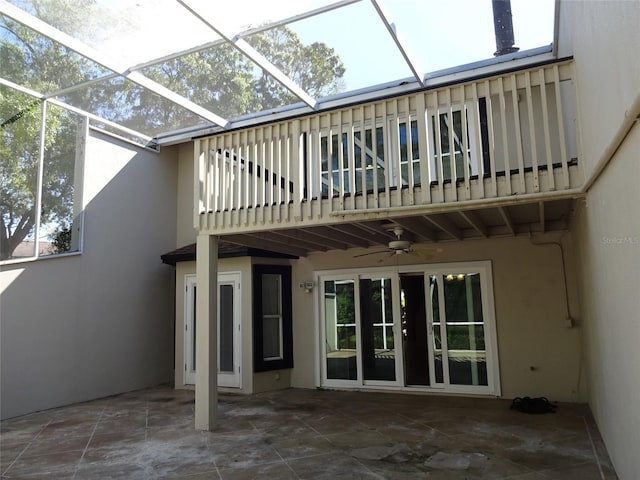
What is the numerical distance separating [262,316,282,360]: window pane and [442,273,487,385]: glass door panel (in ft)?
9.80

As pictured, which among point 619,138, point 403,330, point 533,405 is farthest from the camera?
point 403,330

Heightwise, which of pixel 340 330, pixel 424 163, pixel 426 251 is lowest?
pixel 340 330

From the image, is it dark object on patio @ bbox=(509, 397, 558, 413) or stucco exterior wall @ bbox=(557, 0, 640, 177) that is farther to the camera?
dark object on patio @ bbox=(509, 397, 558, 413)

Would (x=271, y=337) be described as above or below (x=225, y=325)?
below

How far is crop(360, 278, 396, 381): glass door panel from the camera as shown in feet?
24.7

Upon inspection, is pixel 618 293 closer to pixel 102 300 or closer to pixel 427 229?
pixel 427 229

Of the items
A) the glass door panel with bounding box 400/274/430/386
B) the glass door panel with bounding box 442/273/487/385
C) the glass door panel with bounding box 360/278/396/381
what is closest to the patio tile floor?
the glass door panel with bounding box 442/273/487/385

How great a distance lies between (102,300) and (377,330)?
16.1 ft

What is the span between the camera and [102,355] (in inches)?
313

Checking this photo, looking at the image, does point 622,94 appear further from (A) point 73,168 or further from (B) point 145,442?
(A) point 73,168

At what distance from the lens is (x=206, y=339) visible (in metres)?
5.52

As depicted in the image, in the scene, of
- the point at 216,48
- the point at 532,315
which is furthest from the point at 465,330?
the point at 216,48

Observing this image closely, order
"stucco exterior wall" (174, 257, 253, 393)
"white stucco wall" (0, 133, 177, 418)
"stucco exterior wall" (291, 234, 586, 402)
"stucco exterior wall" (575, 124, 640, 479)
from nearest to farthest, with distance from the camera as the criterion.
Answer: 1. "stucco exterior wall" (575, 124, 640, 479)
2. "stucco exterior wall" (291, 234, 586, 402)
3. "white stucco wall" (0, 133, 177, 418)
4. "stucco exterior wall" (174, 257, 253, 393)

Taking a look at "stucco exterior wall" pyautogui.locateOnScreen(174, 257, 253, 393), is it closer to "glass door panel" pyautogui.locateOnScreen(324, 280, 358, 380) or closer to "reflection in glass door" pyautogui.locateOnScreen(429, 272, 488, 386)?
"glass door panel" pyautogui.locateOnScreen(324, 280, 358, 380)
